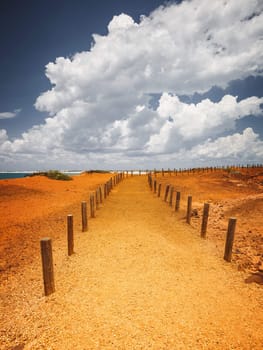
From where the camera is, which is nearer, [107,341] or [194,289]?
[107,341]

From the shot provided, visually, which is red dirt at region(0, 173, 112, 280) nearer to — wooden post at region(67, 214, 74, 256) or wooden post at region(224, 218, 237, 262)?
wooden post at region(67, 214, 74, 256)

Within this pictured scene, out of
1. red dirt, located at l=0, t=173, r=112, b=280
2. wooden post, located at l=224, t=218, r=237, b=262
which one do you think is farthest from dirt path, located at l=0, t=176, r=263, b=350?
red dirt, located at l=0, t=173, r=112, b=280

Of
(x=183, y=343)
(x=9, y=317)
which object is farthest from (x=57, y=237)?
(x=183, y=343)

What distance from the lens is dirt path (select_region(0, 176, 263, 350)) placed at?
3799 mm

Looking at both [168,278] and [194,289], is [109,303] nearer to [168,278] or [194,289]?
[168,278]

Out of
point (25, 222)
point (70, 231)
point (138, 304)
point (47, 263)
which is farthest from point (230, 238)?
point (25, 222)

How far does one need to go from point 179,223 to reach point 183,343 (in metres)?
8.11

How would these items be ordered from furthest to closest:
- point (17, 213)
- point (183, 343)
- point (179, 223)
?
point (17, 213) < point (179, 223) < point (183, 343)

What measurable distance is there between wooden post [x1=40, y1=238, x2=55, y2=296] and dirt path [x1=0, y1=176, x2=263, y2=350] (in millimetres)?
241

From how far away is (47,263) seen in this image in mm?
5004

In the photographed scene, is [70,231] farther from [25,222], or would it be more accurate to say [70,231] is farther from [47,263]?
[25,222]

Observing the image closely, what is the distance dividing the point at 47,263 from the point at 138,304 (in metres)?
2.46

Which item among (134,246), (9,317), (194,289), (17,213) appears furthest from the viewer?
(17,213)

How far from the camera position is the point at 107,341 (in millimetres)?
3717
